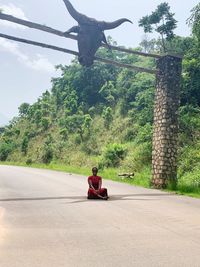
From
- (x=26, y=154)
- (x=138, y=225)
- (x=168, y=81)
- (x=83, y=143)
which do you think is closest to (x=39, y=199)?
(x=138, y=225)

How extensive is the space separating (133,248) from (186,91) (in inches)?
836

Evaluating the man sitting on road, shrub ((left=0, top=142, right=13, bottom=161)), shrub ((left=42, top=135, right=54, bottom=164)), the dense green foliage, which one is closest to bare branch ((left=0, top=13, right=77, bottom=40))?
the man sitting on road

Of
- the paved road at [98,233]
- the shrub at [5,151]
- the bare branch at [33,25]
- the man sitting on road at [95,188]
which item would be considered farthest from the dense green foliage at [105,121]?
the bare branch at [33,25]

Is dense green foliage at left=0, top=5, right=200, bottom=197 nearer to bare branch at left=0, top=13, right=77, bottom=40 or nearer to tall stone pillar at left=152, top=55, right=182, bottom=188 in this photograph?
tall stone pillar at left=152, top=55, right=182, bottom=188

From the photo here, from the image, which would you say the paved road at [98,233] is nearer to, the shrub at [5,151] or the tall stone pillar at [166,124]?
the tall stone pillar at [166,124]

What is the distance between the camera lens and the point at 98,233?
6.93m

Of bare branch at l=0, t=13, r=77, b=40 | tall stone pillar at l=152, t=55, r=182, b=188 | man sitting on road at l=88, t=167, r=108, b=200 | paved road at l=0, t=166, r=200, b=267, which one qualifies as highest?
bare branch at l=0, t=13, r=77, b=40

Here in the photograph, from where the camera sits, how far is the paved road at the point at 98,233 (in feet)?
17.1

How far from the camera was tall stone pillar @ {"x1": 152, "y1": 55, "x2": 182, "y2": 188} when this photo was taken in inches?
635

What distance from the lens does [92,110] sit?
170 ft

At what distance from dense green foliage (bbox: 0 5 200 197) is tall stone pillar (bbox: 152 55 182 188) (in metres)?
0.87

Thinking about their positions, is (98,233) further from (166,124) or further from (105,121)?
(105,121)

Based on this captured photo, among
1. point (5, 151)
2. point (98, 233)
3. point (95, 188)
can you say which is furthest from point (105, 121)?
point (98, 233)

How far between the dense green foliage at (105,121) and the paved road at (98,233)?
588 cm
